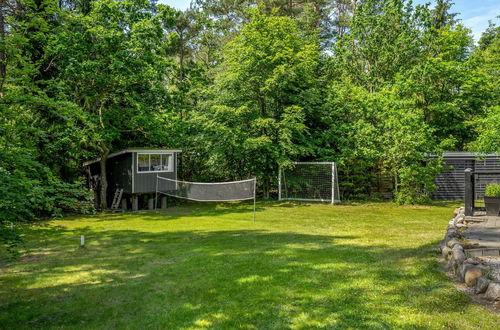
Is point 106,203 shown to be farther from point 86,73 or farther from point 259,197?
point 259,197

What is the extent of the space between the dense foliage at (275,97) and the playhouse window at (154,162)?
2.73 ft

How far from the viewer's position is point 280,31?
1670 cm

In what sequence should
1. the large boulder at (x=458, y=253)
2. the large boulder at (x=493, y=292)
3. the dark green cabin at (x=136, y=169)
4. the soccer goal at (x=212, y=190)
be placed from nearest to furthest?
the large boulder at (x=493, y=292), the large boulder at (x=458, y=253), the soccer goal at (x=212, y=190), the dark green cabin at (x=136, y=169)

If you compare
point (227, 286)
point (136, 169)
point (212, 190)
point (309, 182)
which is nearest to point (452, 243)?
point (227, 286)

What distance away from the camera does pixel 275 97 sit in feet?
55.7

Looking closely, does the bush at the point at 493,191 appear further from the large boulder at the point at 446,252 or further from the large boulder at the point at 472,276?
the large boulder at the point at 472,276

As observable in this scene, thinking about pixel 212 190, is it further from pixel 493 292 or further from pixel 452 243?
pixel 493 292

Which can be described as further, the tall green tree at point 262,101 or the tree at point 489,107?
the tall green tree at point 262,101

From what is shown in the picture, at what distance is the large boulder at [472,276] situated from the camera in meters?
4.53

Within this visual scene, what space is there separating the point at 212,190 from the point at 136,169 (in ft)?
11.9

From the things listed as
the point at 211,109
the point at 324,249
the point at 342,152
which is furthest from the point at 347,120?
the point at 324,249

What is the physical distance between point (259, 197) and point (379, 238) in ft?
32.5

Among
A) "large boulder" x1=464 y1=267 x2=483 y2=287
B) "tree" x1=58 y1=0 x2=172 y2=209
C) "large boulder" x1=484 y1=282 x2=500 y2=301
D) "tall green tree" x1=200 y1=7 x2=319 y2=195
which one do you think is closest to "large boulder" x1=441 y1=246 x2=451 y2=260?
"large boulder" x1=464 y1=267 x2=483 y2=287

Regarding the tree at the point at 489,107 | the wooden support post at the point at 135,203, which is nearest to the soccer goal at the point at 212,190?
the wooden support post at the point at 135,203
